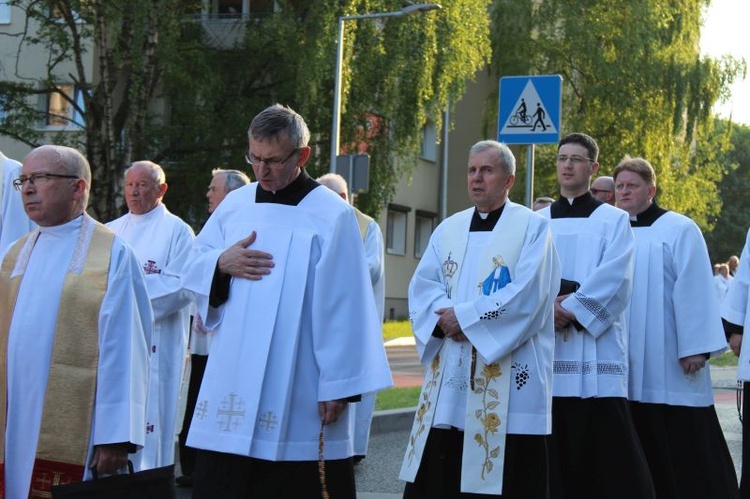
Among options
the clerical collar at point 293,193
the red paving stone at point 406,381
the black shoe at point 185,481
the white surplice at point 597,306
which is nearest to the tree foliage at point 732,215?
the red paving stone at point 406,381

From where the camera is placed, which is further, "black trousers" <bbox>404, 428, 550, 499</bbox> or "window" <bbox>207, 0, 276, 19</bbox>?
"window" <bbox>207, 0, 276, 19</bbox>

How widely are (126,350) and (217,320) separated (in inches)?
20.5

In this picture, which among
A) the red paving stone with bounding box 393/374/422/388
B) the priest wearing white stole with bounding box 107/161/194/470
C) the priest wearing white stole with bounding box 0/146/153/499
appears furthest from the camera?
the red paving stone with bounding box 393/374/422/388

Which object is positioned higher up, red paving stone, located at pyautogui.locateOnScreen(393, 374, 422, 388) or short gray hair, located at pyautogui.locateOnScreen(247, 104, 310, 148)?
short gray hair, located at pyautogui.locateOnScreen(247, 104, 310, 148)

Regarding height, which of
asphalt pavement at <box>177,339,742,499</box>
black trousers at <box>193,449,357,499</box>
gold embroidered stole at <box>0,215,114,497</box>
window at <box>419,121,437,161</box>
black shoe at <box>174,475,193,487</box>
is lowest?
asphalt pavement at <box>177,339,742,499</box>

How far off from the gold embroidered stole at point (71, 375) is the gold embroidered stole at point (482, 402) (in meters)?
1.96

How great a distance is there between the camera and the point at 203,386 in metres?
5.57

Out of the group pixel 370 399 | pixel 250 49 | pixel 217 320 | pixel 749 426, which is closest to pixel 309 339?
pixel 217 320

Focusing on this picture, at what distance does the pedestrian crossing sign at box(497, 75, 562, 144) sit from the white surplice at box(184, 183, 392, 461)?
544 centimetres

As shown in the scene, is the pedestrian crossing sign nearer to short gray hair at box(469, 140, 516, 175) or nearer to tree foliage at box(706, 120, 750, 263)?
short gray hair at box(469, 140, 516, 175)

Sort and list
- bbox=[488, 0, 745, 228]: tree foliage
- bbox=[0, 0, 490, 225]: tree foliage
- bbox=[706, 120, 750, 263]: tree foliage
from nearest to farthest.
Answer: bbox=[0, 0, 490, 225]: tree foliage, bbox=[488, 0, 745, 228]: tree foliage, bbox=[706, 120, 750, 263]: tree foliage

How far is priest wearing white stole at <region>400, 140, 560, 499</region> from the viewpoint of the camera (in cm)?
645

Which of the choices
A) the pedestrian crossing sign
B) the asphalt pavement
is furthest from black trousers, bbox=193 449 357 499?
the pedestrian crossing sign

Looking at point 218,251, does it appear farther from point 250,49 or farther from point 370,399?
point 250,49
